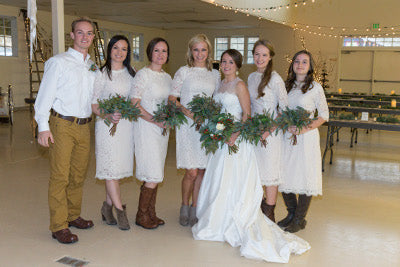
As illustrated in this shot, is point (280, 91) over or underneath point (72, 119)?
over

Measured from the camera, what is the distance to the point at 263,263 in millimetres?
3219

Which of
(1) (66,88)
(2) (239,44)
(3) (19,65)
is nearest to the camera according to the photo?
(1) (66,88)

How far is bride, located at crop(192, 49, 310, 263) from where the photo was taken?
3559 millimetres

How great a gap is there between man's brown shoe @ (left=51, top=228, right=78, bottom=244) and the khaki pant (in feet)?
0.12

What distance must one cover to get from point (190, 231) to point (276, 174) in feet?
3.11

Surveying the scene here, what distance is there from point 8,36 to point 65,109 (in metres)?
12.1

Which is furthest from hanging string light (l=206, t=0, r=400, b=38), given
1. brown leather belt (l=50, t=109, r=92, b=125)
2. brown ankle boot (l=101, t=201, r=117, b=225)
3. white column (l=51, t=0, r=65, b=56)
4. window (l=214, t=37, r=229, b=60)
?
brown leather belt (l=50, t=109, r=92, b=125)

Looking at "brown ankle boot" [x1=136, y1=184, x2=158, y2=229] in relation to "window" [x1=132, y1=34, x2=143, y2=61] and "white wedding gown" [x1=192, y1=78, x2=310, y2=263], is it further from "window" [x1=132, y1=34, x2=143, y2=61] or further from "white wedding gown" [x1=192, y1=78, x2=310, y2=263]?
"window" [x1=132, y1=34, x2=143, y2=61]

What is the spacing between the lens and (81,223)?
3883mm

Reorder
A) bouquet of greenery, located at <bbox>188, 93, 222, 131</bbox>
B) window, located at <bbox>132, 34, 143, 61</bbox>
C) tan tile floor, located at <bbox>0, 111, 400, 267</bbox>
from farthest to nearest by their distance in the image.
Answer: window, located at <bbox>132, 34, 143, 61</bbox> → bouquet of greenery, located at <bbox>188, 93, 222, 131</bbox> → tan tile floor, located at <bbox>0, 111, 400, 267</bbox>

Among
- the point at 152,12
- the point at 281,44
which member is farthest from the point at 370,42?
the point at 152,12

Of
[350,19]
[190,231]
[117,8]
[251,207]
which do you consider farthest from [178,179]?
[350,19]

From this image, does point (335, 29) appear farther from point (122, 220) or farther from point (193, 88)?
Result: point (122, 220)

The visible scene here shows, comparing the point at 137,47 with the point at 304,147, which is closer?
the point at 304,147
